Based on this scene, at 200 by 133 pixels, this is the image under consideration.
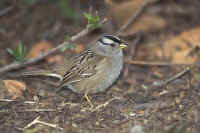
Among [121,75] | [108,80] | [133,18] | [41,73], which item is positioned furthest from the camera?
[133,18]

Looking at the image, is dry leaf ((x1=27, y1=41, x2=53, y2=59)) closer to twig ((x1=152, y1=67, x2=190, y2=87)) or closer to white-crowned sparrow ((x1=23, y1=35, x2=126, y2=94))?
white-crowned sparrow ((x1=23, y1=35, x2=126, y2=94))

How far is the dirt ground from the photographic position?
12.0 feet

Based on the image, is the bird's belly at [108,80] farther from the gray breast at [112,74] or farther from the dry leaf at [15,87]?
the dry leaf at [15,87]

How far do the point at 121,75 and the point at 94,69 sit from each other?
853 mm

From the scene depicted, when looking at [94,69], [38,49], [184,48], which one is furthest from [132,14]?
[94,69]

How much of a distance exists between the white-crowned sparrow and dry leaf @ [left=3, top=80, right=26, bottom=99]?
328mm

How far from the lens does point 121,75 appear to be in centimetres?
522

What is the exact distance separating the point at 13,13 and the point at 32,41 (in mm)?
821

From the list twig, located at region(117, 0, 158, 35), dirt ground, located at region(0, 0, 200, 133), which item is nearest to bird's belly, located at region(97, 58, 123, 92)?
dirt ground, located at region(0, 0, 200, 133)

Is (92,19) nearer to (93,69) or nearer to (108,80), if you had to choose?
(93,69)

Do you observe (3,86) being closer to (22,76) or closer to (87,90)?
(22,76)

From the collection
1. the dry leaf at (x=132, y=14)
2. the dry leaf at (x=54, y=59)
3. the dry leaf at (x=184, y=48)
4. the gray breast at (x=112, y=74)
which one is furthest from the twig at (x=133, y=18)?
the dry leaf at (x=54, y=59)

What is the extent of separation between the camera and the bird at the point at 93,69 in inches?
176

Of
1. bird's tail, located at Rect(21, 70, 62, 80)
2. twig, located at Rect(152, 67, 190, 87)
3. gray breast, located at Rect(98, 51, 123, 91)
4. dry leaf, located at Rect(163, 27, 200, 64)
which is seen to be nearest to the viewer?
gray breast, located at Rect(98, 51, 123, 91)
